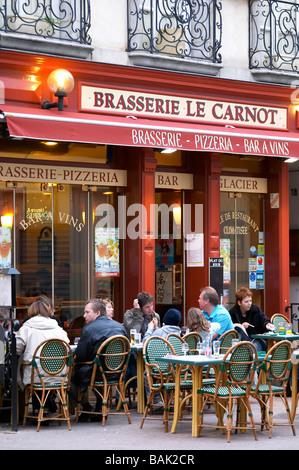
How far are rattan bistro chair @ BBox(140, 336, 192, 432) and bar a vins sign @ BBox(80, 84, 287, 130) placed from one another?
4.11m

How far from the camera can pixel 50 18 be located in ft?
43.5

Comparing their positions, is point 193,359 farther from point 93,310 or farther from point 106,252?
point 106,252

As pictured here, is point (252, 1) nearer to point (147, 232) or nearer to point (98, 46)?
point (98, 46)

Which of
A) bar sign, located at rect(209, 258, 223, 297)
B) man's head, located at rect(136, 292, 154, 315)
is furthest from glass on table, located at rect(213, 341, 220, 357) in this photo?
bar sign, located at rect(209, 258, 223, 297)

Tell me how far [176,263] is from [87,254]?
2.00 meters

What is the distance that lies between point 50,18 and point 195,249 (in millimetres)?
4496

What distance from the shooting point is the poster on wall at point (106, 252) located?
562 inches

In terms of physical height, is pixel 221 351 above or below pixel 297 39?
below

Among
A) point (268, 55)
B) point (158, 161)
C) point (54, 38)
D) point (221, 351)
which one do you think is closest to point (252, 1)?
point (268, 55)

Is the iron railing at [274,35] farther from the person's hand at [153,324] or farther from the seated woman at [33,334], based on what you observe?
the seated woman at [33,334]

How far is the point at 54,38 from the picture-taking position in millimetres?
13180

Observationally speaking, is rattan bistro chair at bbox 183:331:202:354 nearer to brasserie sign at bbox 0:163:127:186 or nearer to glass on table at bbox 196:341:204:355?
glass on table at bbox 196:341:204:355

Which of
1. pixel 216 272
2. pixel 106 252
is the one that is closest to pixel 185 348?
pixel 106 252

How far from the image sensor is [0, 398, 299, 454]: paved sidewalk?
9.57m
